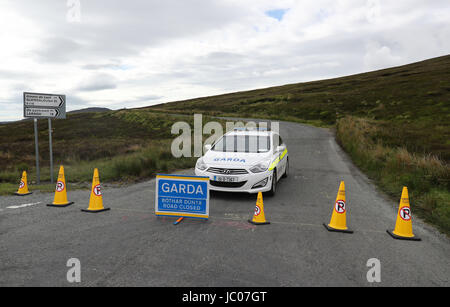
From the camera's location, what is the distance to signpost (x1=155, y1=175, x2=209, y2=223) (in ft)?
19.5

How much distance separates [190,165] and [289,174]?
14.7ft

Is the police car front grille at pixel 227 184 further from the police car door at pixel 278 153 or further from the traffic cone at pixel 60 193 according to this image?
the traffic cone at pixel 60 193

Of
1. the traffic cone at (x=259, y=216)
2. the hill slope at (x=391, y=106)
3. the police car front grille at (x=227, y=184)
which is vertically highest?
the hill slope at (x=391, y=106)

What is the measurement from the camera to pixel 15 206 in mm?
6961

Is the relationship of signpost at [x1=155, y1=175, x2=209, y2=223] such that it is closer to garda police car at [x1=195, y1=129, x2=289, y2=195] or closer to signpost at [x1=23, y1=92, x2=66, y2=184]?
garda police car at [x1=195, y1=129, x2=289, y2=195]

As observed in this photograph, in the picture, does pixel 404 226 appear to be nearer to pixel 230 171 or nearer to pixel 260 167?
pixel 260 167

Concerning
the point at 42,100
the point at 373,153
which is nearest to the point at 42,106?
the point at 42,100

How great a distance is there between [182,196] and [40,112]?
23.0 feet

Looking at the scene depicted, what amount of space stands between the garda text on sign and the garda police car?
1.21 metres

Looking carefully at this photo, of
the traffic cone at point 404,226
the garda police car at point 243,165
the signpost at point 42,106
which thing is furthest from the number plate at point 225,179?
the signpost at point 42,106

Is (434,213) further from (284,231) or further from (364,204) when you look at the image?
(284,231)

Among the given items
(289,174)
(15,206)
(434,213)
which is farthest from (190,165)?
(434,213)

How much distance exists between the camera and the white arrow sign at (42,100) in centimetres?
978

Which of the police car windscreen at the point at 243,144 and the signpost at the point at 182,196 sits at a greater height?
the police car windscreen at the point at 243,144
